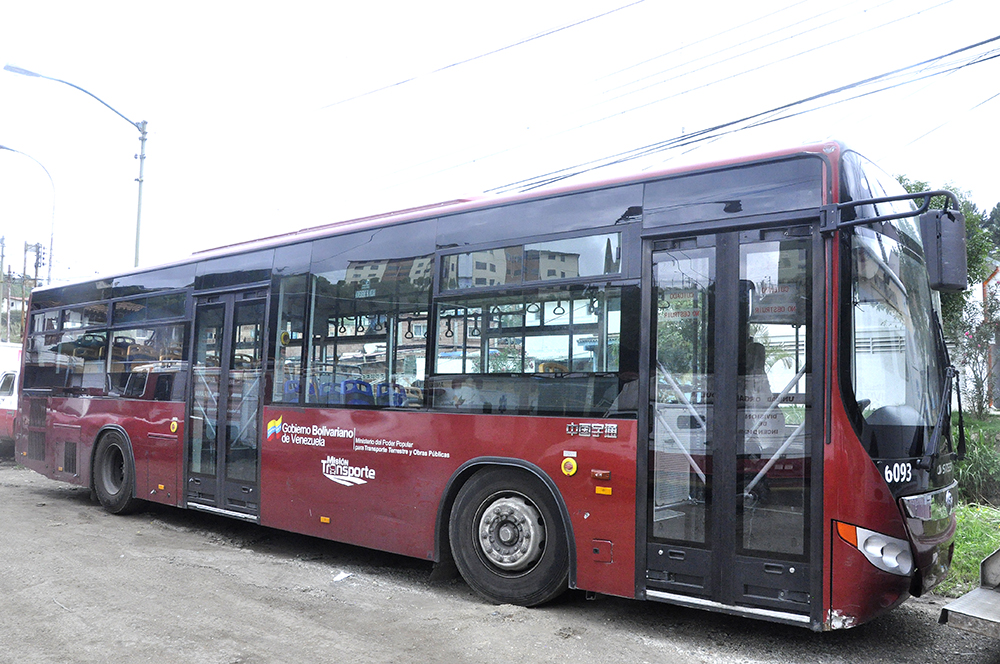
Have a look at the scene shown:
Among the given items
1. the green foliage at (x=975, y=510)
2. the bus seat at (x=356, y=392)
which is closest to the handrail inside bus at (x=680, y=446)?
the green foliage at (x=975, y=510)

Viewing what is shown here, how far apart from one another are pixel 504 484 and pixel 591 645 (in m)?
1.44

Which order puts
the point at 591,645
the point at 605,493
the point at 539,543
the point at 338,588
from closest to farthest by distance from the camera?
the point at 591,645, the point at 605,493, the point at 539,543, the point at 338,588

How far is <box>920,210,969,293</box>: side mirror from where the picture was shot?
473cm

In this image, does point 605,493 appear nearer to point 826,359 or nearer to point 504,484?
point 504,484

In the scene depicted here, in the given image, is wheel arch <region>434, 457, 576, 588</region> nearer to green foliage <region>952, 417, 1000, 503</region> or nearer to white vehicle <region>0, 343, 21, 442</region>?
green foliage <region>952, 417, 1000, 503</region>

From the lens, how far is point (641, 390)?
5.59m

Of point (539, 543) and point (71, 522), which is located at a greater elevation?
point (539, 543)

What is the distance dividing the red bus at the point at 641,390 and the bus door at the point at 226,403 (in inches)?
7.0

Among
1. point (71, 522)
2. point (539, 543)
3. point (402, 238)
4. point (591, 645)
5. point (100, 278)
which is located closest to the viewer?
point (591, 645)

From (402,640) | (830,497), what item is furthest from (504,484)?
(830,497)

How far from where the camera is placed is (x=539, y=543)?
607 cm

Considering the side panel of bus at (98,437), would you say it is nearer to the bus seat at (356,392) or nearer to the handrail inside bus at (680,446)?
the bus seat at (356,392)

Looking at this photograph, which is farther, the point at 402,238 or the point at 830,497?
the point at 402,238

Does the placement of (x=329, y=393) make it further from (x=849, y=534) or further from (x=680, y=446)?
(x=849, y=534)
